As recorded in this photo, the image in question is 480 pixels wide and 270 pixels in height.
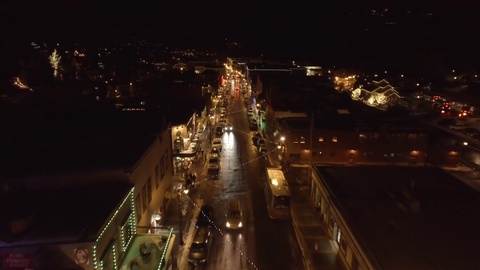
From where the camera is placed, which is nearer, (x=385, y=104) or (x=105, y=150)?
(x=105, y=150)

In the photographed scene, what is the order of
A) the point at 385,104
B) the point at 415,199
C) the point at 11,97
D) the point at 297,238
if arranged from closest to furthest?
the point at 415,199 < the point at 297,238 < the point at 11,97 < the point at 385,104

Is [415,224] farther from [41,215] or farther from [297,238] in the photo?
[41,215]

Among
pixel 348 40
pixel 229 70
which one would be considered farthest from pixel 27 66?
pixel 348 40

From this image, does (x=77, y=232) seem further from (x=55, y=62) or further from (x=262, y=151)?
(x=55, y=62)

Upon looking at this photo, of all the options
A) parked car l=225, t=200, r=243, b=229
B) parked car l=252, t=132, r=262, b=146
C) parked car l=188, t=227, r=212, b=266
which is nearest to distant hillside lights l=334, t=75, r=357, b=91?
parked car l=252, t=132, r=262, b=146

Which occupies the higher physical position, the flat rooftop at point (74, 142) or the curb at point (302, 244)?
the flat rooftop at point (74, 142)

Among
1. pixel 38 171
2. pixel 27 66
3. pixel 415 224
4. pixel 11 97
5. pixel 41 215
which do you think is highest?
pixel 27 66

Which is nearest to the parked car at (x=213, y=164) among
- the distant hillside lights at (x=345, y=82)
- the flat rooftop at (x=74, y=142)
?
the flat rooftop at (x=74, y=142)

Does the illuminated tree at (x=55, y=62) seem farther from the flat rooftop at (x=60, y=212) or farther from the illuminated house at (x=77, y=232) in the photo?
the illuminated house at (x=77, y=232)
